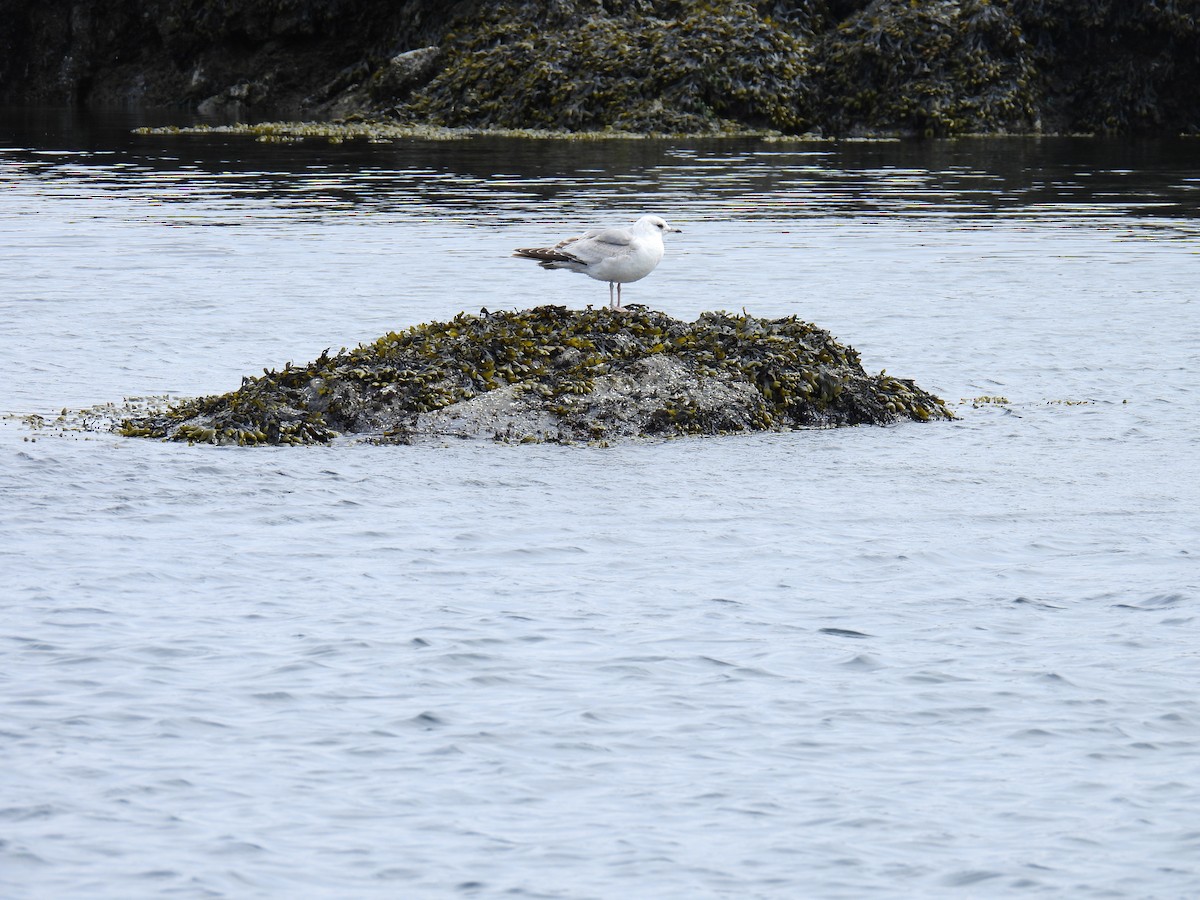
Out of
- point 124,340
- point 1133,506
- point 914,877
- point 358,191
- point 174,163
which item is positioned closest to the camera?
point 914,877

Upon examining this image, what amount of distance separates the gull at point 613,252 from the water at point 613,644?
73.1 inches

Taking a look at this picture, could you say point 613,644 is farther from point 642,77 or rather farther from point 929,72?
point 929,72

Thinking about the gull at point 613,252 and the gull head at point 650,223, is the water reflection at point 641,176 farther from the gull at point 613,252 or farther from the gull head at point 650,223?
the gull at point 613,252

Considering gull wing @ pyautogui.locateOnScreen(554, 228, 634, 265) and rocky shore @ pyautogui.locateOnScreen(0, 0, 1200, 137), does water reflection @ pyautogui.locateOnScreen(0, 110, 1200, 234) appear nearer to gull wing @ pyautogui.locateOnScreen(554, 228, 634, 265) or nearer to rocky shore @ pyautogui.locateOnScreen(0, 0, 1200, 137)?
rocky shore @ pyautogui.locateOnScreen(0, 0, 1200, 137)

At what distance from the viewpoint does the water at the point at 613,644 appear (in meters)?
5.71

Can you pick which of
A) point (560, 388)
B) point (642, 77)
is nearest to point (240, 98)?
point (642, 77)

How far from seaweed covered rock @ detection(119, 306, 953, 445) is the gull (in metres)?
0.36

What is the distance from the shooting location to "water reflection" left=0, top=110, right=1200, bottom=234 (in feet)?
93.9

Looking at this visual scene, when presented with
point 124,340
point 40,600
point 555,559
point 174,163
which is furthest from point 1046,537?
point 174,163

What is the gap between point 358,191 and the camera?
31.5m

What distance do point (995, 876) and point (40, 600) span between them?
469 centimetres

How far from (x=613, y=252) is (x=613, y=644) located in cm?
593

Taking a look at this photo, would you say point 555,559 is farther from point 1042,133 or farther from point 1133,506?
point 1042,133

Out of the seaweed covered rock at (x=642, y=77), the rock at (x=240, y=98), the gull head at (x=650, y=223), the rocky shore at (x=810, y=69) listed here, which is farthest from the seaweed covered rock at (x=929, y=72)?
the gull head at (x=650, y=223)
